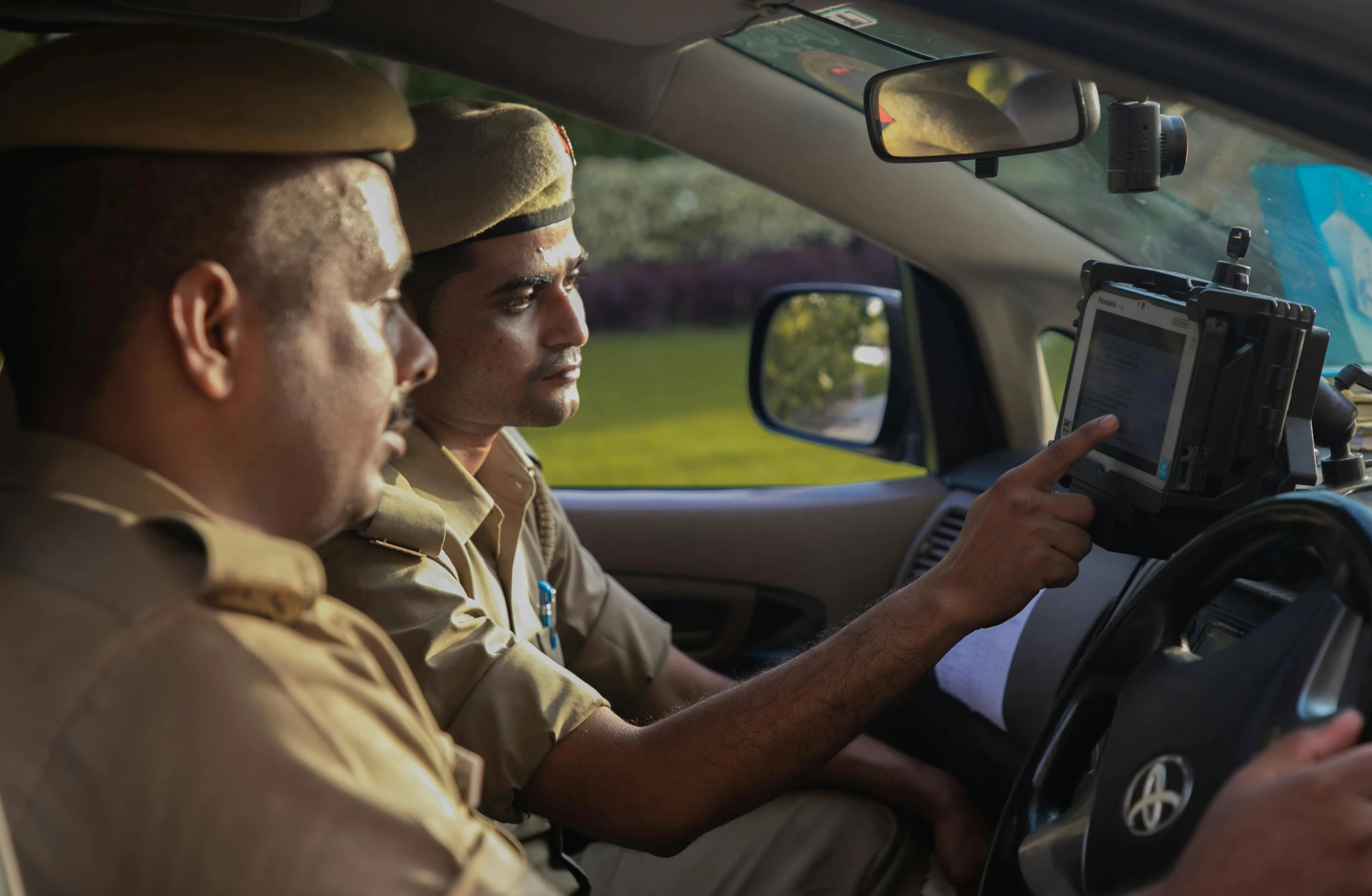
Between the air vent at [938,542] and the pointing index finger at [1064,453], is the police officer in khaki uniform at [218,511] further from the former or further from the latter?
the air vent at [938,542]

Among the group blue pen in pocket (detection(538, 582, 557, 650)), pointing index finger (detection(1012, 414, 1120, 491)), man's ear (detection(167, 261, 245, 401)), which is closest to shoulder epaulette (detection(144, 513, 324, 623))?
man's ear (detection(167, 261, 245, 401))

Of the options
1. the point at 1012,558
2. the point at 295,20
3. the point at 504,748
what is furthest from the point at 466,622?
the point at 295,20

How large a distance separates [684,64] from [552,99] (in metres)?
0.25

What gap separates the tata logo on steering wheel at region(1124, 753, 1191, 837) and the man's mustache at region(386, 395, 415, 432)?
0.86 metres

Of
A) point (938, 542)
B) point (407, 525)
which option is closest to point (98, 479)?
point (407, 525)

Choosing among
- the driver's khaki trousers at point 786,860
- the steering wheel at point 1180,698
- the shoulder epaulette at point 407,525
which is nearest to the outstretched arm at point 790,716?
the steering wheel at point 1180,698

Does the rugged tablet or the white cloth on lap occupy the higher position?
the rugged tablet

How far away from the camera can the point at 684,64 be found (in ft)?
7.70

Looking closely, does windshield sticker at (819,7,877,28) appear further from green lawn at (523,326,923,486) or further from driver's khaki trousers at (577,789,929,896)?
green lawn at (523,326,923,486)

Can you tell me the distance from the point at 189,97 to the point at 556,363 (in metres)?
1.01

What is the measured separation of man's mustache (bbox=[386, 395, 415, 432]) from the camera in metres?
1.35

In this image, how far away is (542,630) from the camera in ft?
7.25

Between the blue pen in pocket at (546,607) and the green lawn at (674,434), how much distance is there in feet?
13.0

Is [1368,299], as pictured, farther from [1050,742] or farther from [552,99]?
[552,99]
